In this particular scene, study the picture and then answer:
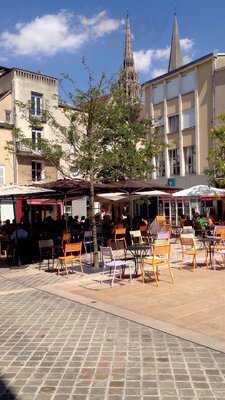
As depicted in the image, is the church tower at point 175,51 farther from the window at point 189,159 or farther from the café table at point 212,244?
the café table at point 212,244

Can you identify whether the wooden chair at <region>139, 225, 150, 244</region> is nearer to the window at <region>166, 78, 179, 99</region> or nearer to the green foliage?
the green foliage

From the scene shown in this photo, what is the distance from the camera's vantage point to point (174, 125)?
3694 centimetres

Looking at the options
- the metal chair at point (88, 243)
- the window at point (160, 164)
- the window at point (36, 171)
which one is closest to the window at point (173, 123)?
the window at point (160, 164)

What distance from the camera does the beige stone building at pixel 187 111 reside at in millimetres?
32938

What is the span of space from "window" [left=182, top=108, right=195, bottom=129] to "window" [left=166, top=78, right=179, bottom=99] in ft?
6.17

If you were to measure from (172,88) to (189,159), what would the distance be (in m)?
5.83

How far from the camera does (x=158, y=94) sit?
3816cm

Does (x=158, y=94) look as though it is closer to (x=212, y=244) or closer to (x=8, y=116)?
(x=8, y=116)

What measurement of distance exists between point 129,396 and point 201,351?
1536mm

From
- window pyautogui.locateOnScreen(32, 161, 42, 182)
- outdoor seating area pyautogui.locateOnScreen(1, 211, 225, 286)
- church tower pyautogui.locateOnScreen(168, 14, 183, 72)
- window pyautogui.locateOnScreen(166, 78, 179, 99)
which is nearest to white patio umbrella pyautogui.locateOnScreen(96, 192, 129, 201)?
outdoor seating area pyautogui.locateOnScreen(1, 211, 225, 286)

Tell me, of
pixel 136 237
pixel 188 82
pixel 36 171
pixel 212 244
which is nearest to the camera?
pixel 212 244

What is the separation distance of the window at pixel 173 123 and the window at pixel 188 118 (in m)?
0.87

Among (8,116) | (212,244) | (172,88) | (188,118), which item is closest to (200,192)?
(212,244)

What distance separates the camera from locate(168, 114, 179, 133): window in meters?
36.6
